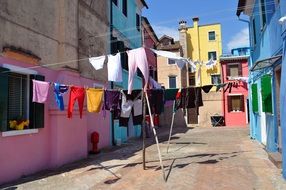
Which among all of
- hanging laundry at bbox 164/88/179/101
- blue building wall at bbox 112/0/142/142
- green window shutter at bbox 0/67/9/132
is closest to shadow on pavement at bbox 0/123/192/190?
green window shutter at bbox 0/67/9/132

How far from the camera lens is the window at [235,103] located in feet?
108

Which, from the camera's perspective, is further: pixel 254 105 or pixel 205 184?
pixel 254 105

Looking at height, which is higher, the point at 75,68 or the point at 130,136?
the point at 75,68

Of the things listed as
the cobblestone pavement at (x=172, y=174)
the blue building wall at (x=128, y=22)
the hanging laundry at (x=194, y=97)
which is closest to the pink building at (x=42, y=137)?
the cobblestone pavement at (x=172, y=174)

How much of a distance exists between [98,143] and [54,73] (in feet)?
15.0

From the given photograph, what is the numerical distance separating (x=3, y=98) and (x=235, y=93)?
27.4 m

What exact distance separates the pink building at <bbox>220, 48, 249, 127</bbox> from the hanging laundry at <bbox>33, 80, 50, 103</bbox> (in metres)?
25.3

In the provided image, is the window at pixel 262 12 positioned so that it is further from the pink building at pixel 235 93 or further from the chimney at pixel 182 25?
the chimney at pixel 182 25

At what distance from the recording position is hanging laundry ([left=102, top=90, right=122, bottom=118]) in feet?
36.7

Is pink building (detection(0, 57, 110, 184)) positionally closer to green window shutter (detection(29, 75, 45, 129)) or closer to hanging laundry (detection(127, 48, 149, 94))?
green window shutter (detection(29, 75, 45, 129))

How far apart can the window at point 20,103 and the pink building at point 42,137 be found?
0.03 metres

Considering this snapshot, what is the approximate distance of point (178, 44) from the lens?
41.3 metres

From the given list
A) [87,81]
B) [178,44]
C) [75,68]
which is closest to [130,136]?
[87,81]

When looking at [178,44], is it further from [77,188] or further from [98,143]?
[77,188]
